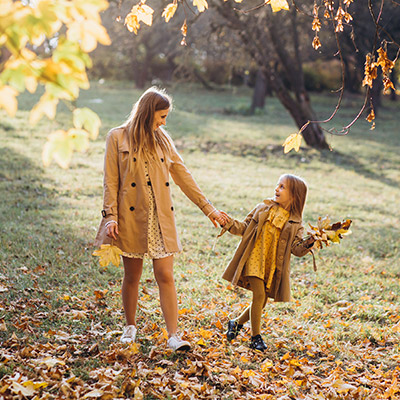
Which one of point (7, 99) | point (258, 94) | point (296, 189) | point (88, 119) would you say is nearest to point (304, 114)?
point (258, 94)

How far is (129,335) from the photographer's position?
399 cm

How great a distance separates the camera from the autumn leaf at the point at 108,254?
11.5 ft

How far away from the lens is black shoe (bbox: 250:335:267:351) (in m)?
Answer: 4.14

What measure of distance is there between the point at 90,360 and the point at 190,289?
75.6 inches

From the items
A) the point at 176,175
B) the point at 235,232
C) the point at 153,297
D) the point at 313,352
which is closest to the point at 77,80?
the point at 176,175

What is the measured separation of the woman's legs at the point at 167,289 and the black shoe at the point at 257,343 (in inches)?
27.4

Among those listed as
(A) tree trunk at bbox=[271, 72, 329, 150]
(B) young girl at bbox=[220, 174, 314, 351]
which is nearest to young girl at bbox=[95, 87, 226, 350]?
(B) young girl at bbox=[220, 174, 314, 351]

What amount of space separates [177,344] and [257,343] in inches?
28.3

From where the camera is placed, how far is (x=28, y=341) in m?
3.88

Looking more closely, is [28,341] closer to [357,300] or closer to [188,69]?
[357,300]

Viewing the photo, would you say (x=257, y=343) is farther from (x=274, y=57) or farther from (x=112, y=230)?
(x=274, y=57)

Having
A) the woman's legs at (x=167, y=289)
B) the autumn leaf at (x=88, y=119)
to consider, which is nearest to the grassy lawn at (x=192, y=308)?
the woman's legs at (x=167, y=289)

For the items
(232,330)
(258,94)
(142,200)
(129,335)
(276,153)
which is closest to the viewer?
(142,200)

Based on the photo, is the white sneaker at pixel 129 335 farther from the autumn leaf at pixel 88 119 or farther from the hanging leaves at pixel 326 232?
the autumn leaf at pixel 88 119
